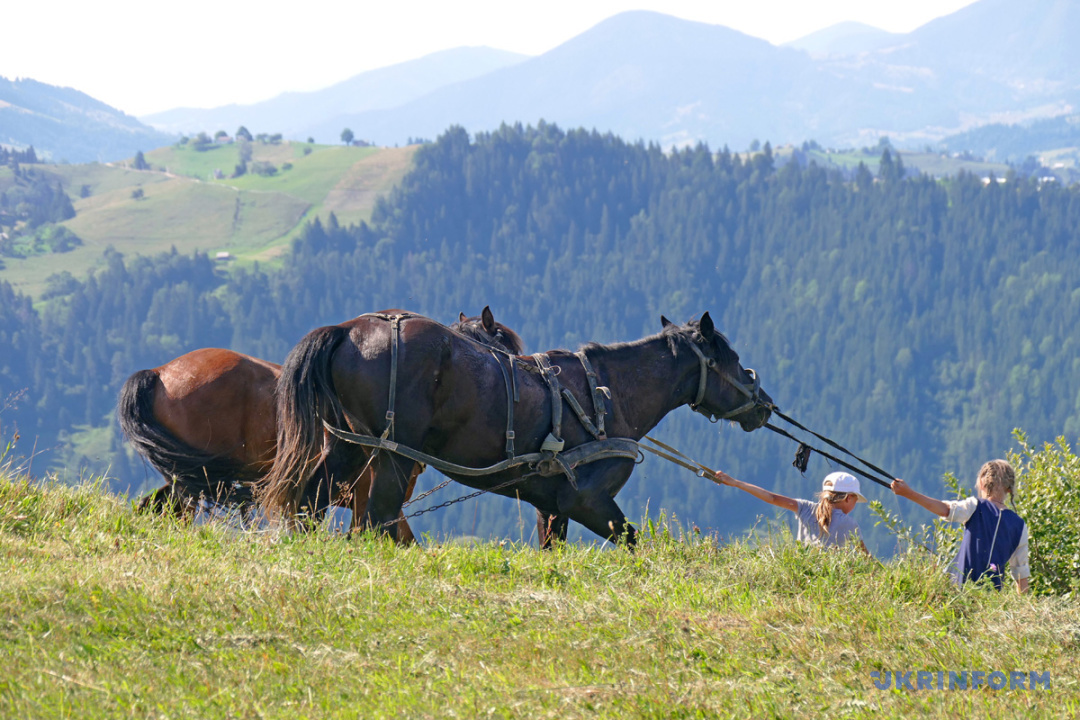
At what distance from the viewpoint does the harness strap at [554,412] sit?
7.32m

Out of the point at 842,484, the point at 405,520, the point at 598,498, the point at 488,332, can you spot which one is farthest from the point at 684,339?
the point at 405,520

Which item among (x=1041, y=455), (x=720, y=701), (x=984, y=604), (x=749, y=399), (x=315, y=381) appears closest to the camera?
(x=720, y=701)

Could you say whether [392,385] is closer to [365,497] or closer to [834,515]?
[365,497]

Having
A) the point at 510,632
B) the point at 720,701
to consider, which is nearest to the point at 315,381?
the point at 510,632

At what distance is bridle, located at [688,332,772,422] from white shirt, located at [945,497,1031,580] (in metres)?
2.32

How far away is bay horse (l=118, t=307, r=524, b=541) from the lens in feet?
25.5

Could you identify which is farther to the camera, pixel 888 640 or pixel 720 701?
pixel 888 640

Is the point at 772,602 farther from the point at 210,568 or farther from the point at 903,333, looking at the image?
the point at 903,333

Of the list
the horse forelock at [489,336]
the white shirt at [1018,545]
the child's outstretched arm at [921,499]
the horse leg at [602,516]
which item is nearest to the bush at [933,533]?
the child's outstretched arm at [921,499]

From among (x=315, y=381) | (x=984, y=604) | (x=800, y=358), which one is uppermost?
(x=315, y=381)

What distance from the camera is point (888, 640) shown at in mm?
5039

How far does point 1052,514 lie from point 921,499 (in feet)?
3.92

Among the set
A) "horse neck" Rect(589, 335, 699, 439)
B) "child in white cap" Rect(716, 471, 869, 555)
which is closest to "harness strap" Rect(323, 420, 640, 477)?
"horse neck" Rect(589, 335, 699, 439)

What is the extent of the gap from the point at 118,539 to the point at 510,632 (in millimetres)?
2451
